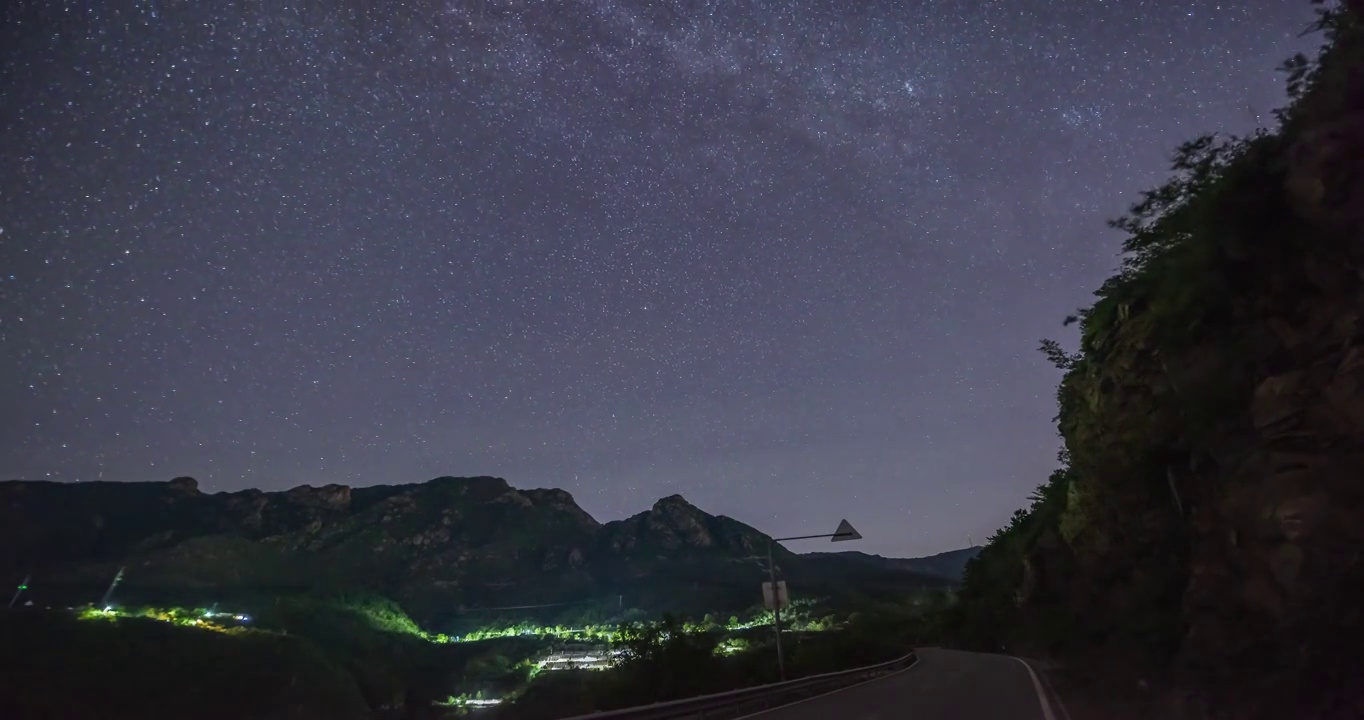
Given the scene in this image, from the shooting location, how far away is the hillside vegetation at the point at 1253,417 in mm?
10148

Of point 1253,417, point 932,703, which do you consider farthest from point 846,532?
point 1253,417

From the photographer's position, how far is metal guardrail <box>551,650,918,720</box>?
1440 centimetres

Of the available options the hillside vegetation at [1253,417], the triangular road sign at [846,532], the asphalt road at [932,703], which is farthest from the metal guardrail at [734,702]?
the hillside vegetation at [1253,417]

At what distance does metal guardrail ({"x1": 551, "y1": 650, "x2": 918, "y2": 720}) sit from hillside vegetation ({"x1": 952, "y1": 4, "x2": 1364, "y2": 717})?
9.14 m

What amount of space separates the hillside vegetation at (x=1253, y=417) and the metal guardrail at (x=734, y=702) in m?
9.14

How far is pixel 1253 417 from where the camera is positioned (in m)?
13.2

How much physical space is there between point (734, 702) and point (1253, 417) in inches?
537

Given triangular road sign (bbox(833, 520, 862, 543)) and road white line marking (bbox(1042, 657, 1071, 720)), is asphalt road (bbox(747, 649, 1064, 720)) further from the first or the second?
triangular road sign (bbox(833, 520, 862, 543))

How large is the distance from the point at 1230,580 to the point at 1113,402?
970 centimetres

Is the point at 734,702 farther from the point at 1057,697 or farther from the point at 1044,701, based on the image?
the point at 1057,697

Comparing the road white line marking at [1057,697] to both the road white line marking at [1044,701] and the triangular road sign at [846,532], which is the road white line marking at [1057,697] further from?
the triangular road sign at [846,532]

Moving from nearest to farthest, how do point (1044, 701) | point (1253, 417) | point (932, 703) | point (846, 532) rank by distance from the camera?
1. point (1253, 417)
2. point (1044, 701)
3. point (932, 703)
4. point (846, 532)

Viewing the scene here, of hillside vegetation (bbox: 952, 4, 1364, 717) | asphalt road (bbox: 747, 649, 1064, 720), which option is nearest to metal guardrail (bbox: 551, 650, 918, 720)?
asphalt road (bbox: 747, 649, 1064, 720)

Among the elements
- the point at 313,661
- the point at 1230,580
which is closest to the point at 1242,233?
the point at 1230,580
